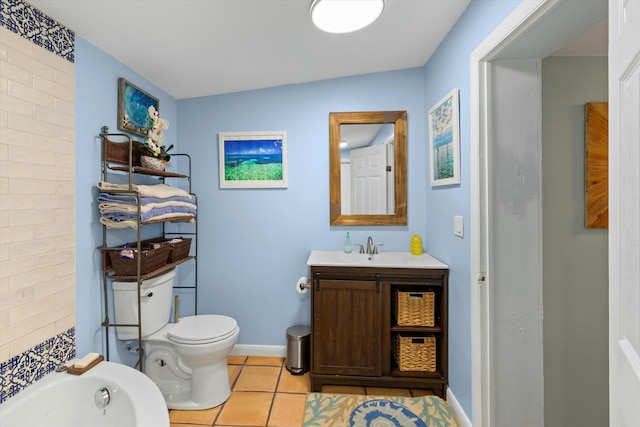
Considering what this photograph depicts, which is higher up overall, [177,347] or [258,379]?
[177,347]

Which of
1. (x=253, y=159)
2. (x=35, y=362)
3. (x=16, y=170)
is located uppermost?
(x=253, y=159)

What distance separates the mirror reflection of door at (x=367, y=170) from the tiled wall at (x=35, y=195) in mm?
1725

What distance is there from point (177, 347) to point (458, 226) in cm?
182

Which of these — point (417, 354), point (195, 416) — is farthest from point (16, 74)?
point (417, 354)

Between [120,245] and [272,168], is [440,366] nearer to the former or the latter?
[272,168]

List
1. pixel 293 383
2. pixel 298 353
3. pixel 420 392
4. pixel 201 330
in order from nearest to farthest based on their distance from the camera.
Result: pixel 201 330 → pixel 420 392 → pixel 293 383 → pixel 298 353

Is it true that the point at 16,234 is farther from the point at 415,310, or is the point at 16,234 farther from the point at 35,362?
the point at 415,310

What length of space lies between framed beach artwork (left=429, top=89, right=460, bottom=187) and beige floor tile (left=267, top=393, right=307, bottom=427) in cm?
168

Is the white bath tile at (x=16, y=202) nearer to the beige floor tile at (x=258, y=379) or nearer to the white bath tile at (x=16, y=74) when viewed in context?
the white bath tile at (x=16, y=74)

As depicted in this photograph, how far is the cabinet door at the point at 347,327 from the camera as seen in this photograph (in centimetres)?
194

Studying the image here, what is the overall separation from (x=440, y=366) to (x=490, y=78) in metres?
1.74

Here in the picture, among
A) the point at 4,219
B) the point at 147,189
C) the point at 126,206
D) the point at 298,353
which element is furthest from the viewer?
the point at 298,353

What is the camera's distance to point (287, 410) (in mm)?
1844

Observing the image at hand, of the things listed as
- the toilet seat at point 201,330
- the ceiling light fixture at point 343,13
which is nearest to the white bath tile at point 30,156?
the toilet seat at point 201,330
